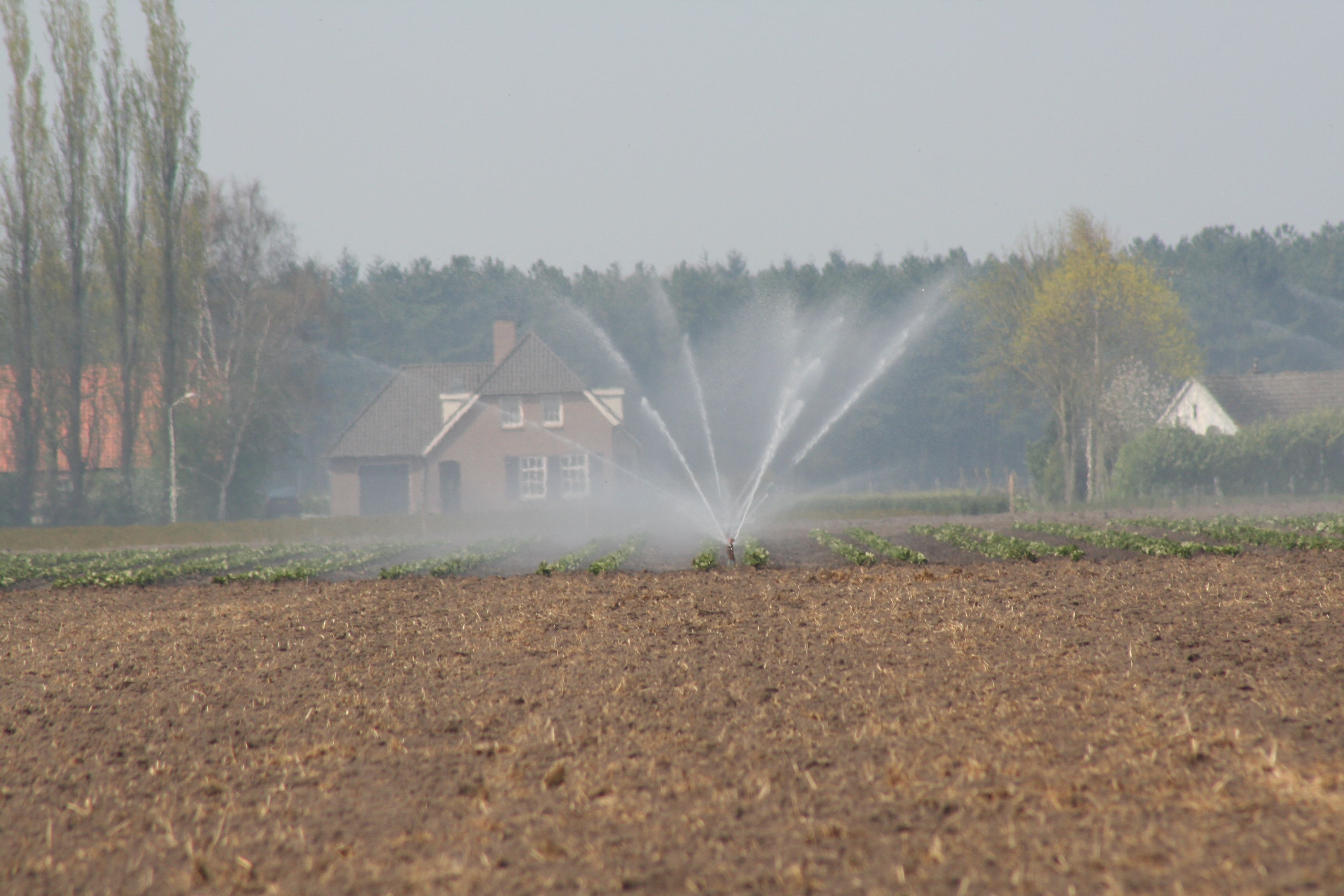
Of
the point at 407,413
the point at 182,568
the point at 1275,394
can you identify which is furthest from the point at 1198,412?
the point at 182,568

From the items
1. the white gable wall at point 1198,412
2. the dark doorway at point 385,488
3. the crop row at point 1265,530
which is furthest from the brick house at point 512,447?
the crop row at point 1265,530

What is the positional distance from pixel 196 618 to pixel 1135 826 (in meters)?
12.5

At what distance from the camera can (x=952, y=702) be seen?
8477 millimetres

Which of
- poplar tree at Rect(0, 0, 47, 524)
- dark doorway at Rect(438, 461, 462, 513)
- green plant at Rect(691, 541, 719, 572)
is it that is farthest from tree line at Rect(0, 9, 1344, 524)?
green plant at Rect(691, 541, 719, 572)

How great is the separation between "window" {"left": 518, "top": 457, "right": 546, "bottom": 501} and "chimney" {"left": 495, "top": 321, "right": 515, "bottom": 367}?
6.94 metres

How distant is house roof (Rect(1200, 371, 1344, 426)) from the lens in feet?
178

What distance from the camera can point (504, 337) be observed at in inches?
2335

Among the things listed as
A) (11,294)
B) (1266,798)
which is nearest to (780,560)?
(1266,798)

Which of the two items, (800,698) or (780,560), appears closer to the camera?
(800,698)

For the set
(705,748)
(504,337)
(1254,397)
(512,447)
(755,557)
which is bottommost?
(705,748)

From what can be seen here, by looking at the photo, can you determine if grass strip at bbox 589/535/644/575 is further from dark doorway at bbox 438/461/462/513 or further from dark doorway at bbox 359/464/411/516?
dark doorway at bbox 359/464/411/516

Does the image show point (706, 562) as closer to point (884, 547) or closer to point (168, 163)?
point (884, 547)

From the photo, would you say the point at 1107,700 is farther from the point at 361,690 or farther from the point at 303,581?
the point at 303,581

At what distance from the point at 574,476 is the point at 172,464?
1822 centimetres
